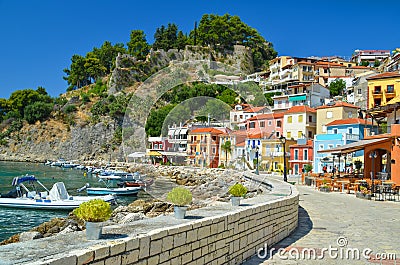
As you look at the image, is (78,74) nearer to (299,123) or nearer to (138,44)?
(138,44)

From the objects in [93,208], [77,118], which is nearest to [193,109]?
[93,208]

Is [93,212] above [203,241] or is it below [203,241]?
above

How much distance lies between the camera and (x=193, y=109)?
9.21 meters

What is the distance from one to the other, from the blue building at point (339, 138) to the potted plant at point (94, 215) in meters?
36.7

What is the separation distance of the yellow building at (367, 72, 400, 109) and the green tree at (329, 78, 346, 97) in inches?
1218

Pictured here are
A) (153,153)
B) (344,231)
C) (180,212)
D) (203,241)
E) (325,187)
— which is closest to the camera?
(203,241)

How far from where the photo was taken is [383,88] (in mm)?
43500

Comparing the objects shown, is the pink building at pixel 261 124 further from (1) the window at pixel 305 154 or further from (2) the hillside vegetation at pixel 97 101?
(2) the hillside vegetation at pixel 97 101

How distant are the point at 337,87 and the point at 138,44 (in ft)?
164

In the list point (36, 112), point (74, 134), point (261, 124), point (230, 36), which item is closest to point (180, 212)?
point (261, 124)

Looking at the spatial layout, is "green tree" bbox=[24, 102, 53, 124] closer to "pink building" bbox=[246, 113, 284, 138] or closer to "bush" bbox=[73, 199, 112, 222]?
"pink building" bbox=[246, 113, 284, 138]

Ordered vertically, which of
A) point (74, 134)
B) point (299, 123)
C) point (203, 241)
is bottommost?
point (203, 241)

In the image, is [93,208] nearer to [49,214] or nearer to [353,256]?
[353,256]

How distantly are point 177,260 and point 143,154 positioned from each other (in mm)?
4553
